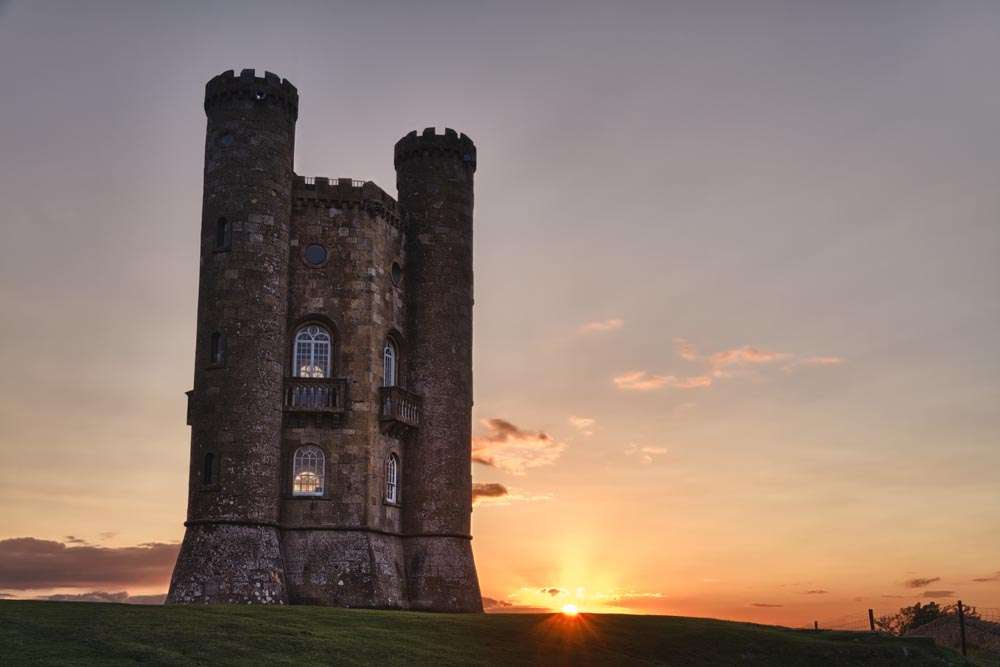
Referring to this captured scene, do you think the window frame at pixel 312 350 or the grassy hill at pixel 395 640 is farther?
the window frame at pixel 312 350

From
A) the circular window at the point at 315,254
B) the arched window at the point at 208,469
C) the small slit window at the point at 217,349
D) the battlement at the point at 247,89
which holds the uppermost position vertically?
the battlement at the point at 247,89

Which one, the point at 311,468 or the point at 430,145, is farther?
the point at 430,145

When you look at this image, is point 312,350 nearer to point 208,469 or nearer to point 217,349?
point 217,349

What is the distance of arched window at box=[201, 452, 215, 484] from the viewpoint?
44.6m

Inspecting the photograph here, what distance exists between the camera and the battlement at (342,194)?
49562 mm

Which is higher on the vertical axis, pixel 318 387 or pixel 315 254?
pixel 315 254

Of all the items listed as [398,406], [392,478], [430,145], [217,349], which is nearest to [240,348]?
[217,349]

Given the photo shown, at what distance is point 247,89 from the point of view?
47.9m

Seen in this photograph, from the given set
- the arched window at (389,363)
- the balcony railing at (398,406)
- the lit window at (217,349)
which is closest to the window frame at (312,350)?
the balcony railing at (398,406)

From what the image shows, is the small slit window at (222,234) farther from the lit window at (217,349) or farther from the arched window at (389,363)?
the arched window at (389,363)

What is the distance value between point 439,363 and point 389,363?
8.67 feet

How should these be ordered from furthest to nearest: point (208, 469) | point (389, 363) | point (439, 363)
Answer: point (439, 363) < point (389, 363) < point (208, 469)

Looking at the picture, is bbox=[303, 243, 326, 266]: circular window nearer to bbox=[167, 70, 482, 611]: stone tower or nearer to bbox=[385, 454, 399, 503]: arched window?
bbox=[167, 70, 482, 611]: stone tower

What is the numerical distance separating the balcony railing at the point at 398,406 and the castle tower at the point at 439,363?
4.10 ft
